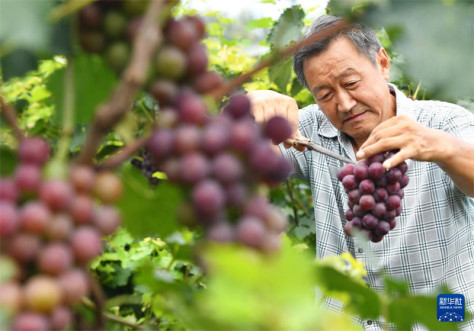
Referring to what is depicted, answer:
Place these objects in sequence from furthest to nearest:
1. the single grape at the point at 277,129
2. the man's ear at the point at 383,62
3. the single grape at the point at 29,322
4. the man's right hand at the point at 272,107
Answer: the man's ear at the point at 383,62
the man's right hand at the point at 272,107
the single grape at the point at 277,129
the single grape at the point at 29,322

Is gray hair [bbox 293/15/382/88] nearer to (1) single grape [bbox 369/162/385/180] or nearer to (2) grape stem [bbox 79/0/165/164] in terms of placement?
(1) single grape [bbox 369/162/385/180]

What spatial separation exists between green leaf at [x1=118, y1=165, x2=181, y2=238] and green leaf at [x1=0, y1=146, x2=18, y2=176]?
92 millimetres

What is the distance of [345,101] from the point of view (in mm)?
1831

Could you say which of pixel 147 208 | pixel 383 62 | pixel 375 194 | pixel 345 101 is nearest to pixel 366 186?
pixel 375 194

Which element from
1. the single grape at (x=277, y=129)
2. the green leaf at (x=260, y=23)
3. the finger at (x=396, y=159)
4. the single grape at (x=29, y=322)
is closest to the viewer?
the single grape at (x=29, y=322)

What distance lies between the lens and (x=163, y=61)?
38cm

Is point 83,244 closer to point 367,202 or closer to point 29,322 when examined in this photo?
point 29,322

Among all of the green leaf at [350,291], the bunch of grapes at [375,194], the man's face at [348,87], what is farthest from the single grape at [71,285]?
the man's face at [348,87]

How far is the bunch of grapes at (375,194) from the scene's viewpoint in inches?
53.6

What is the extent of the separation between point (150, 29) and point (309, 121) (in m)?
1.90

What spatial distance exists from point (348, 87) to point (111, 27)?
1528 mm

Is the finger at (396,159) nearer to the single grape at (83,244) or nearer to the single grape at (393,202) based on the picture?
the single grape at (393,202)

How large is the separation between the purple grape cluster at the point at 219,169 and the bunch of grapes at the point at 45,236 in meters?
0.05

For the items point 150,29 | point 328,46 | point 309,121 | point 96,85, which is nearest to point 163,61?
point 150,29
